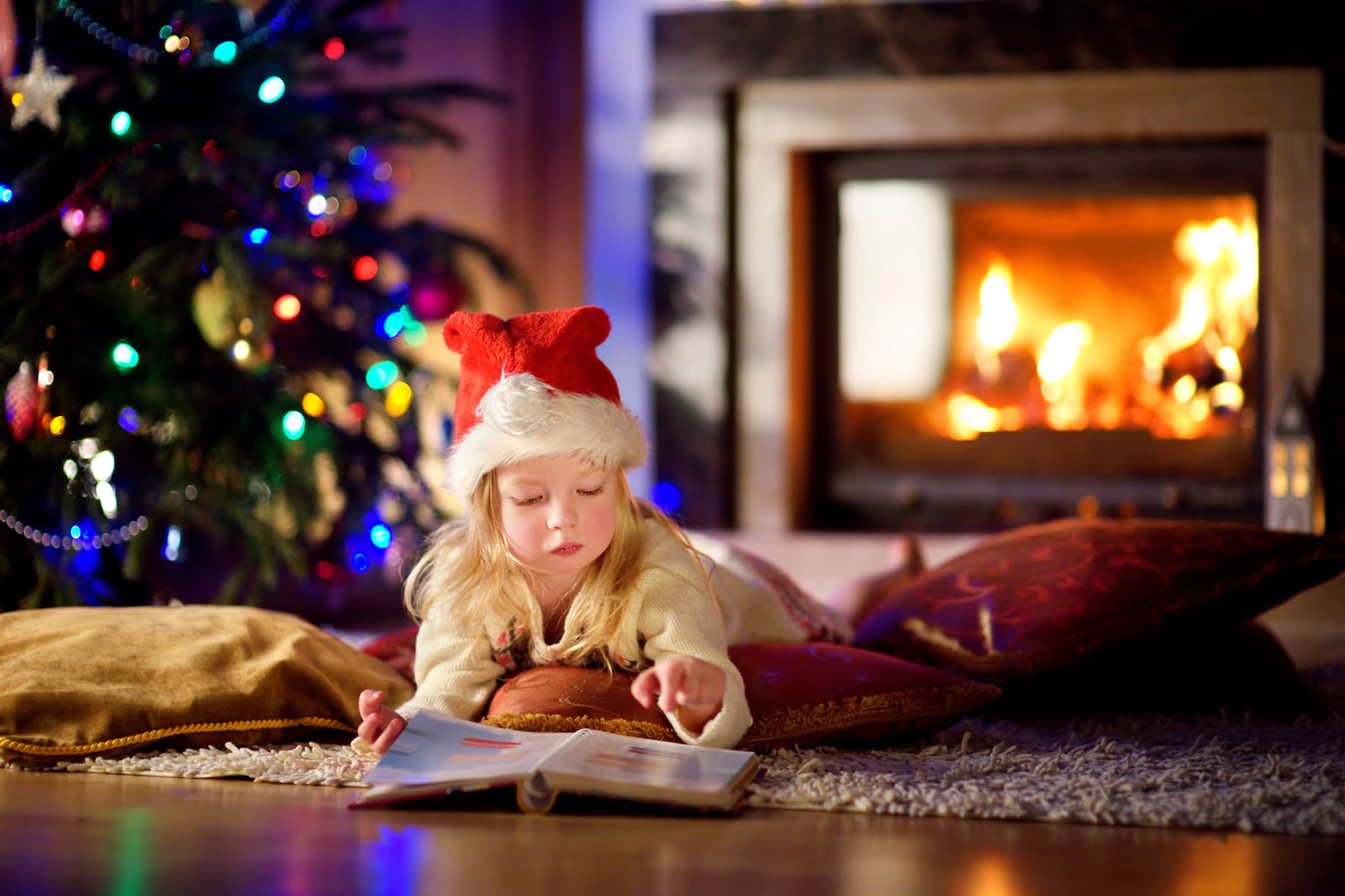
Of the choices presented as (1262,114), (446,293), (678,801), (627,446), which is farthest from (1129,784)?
(1262,114)

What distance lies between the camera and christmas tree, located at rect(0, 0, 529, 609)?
7.22 feet

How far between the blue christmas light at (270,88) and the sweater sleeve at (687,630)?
4.32 ft

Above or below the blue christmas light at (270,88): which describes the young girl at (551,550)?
below

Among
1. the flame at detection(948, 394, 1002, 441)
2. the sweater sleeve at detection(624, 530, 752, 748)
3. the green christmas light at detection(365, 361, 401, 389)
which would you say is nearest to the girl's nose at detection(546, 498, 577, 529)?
the sweater sleeve at detection(624, 530, 752, 748)

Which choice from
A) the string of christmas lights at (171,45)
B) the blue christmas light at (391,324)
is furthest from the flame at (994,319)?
the string of christmas lights at (171,45)

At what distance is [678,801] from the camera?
1.18 m

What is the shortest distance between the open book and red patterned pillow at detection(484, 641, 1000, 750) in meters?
0.07

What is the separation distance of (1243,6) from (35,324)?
2599 mm

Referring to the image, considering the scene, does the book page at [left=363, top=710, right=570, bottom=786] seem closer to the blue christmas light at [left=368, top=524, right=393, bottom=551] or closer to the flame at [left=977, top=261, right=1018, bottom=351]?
the blue christmas light at [left=368, top=524, right=393, bottom=551]

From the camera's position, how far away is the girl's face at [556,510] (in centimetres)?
141

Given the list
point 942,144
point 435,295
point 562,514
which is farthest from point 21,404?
point 942,144

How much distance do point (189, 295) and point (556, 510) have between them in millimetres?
1163

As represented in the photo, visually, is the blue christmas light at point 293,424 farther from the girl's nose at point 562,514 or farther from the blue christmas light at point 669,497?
the blue christmas light at point 669,497

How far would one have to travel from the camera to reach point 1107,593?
1.65 m
